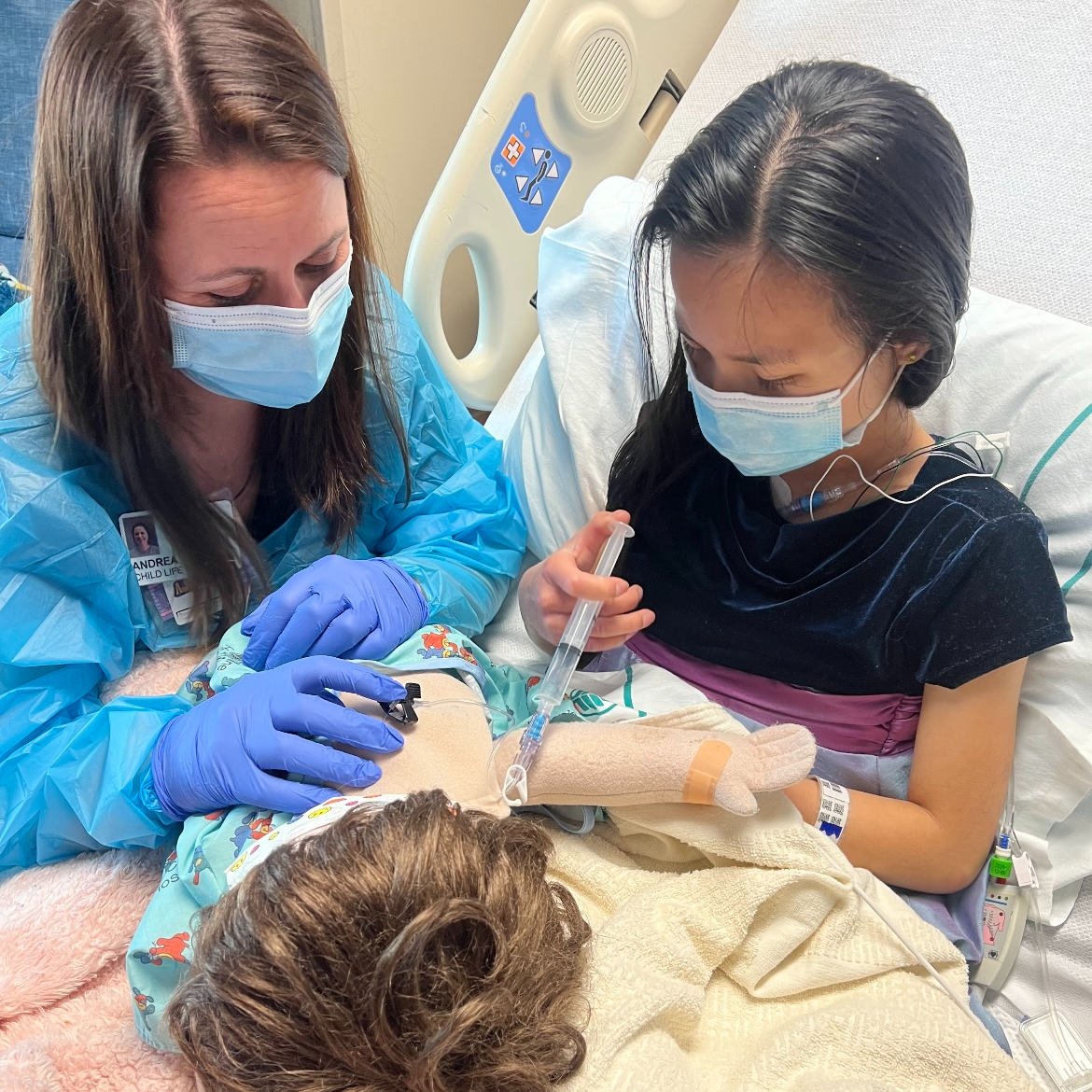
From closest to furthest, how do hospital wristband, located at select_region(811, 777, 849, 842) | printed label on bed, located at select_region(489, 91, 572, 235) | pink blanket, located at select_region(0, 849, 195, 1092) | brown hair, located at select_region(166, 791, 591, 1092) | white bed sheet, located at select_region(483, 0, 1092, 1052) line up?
brown hair, located at select_region(166, 791, 591, 1092) < pink blanket, located at select_region(0, 849, 195, 1092) < hospital wristband, located at select_region(811, 777, 849, 842) < white bed sheet, located at select_region(483, 0, 1092, 1052) < printed label on bed, located at select_region(489, 91, 572, 235)

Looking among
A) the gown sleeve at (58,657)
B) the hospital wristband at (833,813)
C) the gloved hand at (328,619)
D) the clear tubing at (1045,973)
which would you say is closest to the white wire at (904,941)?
the hospital wristband at (833,813)

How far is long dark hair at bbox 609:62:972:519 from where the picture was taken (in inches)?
40.2

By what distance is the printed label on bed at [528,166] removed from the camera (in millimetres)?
1952

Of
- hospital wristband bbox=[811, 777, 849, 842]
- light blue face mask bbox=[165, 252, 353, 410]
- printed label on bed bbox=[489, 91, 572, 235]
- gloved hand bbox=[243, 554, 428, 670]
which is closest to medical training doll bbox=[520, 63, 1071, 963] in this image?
hospital wristband bbox=[811, 777, 849, 842]

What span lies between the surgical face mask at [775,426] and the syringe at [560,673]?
0.19 meters

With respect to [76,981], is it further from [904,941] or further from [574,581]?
[904,941]

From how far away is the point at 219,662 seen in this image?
1381 mm

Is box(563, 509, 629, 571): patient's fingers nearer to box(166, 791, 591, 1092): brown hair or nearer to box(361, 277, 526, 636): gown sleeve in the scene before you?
box(361, 277, 526, 636): gown sleeve

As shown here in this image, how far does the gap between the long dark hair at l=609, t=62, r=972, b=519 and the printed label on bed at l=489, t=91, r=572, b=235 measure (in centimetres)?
92

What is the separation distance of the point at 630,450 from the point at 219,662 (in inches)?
28.9

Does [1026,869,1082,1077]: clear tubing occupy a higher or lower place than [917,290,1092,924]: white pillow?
lower

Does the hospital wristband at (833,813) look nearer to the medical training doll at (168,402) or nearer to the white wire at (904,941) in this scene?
the white wire at (904,941)

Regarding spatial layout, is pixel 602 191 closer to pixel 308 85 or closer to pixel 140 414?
pixel 308 85

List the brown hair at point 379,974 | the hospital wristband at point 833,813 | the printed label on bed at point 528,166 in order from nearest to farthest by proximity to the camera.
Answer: the brown hair at point 379,974
the hospital wristband at point 833,813
the printed label on bed at point 528,166
